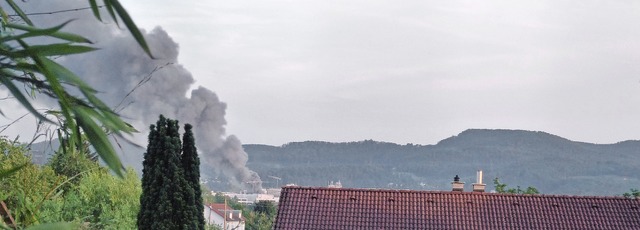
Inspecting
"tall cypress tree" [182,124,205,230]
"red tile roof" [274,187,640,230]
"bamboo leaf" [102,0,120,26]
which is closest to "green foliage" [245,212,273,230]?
"red tile roof" [274,187,640,230]

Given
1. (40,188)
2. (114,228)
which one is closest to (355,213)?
(40,188)

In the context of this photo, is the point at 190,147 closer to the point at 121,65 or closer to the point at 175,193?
the point at 175,193

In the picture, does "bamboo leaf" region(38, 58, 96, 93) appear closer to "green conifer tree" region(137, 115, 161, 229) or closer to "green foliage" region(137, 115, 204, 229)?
"green foliage" region(137, 115, 204, 229)

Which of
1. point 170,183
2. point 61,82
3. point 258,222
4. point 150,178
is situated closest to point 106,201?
point 150,178

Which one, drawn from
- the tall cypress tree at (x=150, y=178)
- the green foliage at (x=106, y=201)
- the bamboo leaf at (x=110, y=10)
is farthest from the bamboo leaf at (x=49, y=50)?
the green foliage at (x=106, y=201)

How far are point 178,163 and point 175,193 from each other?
0.71 meters

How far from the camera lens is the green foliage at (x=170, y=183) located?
2503 centimetres

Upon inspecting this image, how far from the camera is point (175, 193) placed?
25219 millimetres

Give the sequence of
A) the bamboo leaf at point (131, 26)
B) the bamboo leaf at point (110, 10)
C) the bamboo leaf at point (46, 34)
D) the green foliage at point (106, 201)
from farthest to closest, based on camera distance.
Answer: the green foliage at point (106, 201) < the bamboo leaf at point (46, 34) < the bamboo leaf at point (110, 10) < the bamboo leaf at point (131, 26)

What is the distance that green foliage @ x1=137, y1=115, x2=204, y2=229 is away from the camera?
25.0m

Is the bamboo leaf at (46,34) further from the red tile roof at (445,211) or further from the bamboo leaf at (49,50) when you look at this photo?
the red tile roof at (445,211)

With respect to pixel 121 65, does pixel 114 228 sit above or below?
below

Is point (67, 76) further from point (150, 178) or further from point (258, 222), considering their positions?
point (258, 222)

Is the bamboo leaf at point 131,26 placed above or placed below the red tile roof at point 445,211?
below
